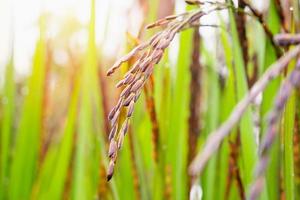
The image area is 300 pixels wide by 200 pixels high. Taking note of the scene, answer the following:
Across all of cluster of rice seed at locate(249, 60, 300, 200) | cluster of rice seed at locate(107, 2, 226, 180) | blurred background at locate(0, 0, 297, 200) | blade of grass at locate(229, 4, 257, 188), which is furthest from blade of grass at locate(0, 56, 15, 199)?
cluster of rice seed at locate(249, 60, 300, 200)

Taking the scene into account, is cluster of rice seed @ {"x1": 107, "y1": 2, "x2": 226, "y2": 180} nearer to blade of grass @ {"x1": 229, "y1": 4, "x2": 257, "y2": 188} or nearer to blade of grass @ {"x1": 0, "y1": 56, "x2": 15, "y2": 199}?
blade of grass @ {"x1": 229, "y1": 4, "x2": 257, "y2": 188}

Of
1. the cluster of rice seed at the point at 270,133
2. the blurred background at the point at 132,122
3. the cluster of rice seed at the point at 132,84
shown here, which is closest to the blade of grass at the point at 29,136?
the blurred background at the point at 132,122

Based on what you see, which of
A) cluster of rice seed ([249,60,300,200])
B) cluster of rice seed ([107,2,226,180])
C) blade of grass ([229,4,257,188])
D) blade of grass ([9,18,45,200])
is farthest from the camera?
blade of grass ([9,18,45,200])

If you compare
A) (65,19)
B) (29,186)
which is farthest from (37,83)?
(65,19)

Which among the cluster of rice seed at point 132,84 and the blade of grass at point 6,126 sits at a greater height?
the cluster of rice seed at point 132,84

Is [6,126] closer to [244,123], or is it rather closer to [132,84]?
[244,123]

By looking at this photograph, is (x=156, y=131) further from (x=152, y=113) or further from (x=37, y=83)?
(x=37, y=83)

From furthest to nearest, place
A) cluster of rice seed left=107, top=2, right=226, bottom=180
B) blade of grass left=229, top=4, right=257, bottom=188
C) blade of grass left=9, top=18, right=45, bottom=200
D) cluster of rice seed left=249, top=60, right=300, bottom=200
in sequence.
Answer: blade of grass left=9, top=18, right=45, bottom=200 → blade of grass left=229, top=4, right=257, bottom=188 → cluster of rice seed left=107, top=2, right=226, bottom=180 → cluster of rice seed left=249, top=60, right=300, bottom=200

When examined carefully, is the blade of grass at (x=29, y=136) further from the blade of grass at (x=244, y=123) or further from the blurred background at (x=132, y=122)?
the blade of grass at (x=244, y=123)
